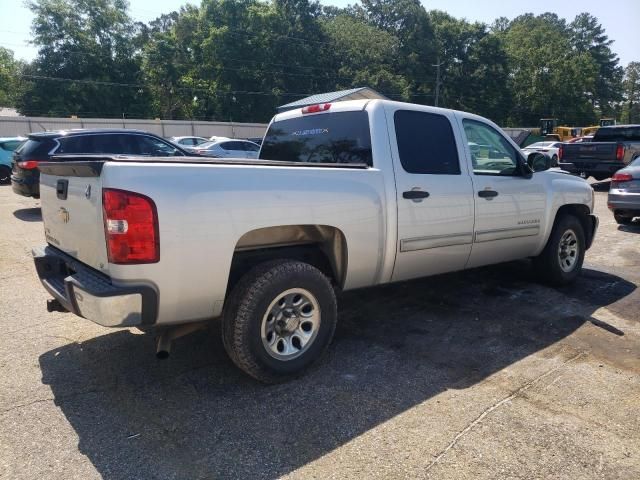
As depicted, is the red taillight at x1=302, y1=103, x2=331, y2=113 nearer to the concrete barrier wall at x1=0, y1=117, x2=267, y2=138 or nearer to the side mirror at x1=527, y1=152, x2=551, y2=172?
the side mirror at x1=527, y1=152, x2=551, y2=172

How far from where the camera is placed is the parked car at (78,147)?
9.98m

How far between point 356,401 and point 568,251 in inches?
150

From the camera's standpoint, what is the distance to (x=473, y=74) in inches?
2586

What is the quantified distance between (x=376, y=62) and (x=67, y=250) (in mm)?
63614

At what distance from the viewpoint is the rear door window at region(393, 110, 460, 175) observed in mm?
4152

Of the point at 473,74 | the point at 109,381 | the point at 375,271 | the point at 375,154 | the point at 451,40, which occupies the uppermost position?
the point at 451,40

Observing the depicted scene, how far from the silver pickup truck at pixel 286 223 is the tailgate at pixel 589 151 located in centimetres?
1156

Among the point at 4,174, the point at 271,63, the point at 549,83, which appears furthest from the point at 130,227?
the point at 549,83

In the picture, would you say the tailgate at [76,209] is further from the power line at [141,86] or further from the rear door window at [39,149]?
the power line at [141,86]

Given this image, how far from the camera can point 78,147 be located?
10.0 m

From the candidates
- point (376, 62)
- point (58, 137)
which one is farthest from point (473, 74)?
point (58, 137)

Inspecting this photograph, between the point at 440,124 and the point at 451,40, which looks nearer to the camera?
the point at 440,124

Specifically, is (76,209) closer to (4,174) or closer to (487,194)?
(487,194)

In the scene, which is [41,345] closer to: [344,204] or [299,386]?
[299,386]
